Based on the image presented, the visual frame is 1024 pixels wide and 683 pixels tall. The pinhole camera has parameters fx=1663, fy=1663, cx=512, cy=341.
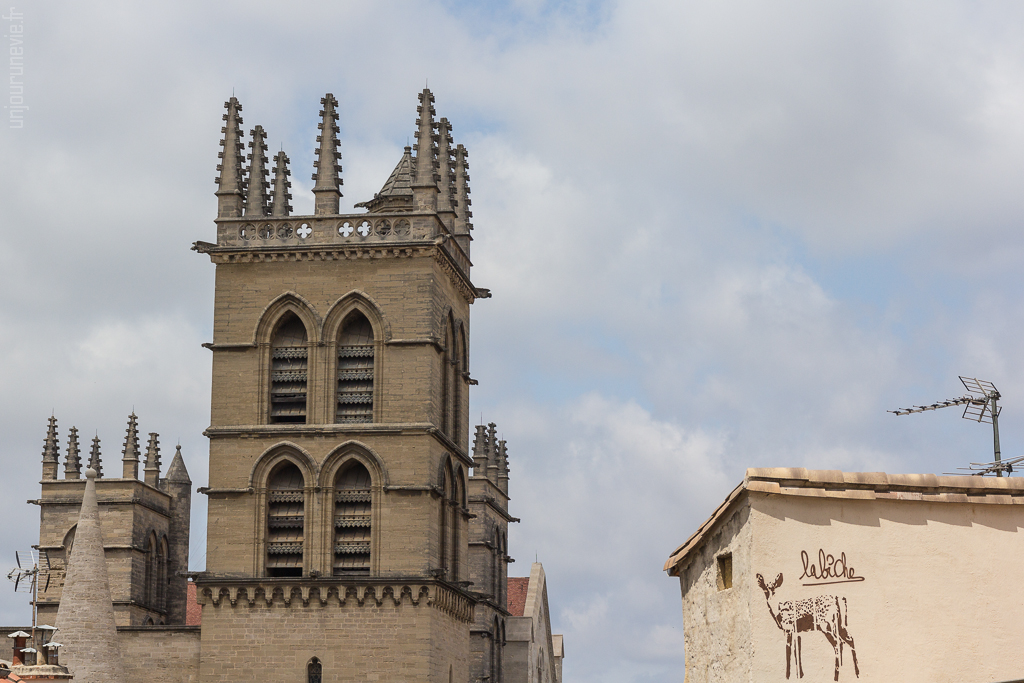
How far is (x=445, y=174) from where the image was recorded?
43.2 m

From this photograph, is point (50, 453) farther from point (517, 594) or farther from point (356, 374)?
point (517, 594)

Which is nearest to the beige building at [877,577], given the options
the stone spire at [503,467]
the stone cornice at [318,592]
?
the stone cornice at [318,592]

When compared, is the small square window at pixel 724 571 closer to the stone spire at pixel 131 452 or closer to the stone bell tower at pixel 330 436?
the stone bell tower at pixel 330 436

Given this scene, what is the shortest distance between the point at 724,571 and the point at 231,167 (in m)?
22.9

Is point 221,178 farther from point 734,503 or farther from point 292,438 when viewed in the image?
point 734,503

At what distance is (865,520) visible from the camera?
66.6 feet

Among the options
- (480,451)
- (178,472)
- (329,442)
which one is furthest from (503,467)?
(329,442)

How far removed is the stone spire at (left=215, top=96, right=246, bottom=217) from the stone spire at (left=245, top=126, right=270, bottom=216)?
0.84 feet

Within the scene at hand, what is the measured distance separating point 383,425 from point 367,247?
433cm

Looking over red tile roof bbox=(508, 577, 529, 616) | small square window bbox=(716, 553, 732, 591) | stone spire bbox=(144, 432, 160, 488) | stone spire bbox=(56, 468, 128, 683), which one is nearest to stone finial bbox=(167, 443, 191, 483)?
stone spire bbox=(144, 432, 160, 488)

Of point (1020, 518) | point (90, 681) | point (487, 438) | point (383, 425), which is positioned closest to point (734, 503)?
point (1020, 518)

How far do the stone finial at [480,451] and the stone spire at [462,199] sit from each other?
13.7m

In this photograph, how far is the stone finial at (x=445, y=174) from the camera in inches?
1687

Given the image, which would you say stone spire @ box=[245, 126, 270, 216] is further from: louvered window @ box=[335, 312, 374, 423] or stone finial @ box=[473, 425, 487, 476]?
stone finial @ box=[473, 425, 487, 476]
